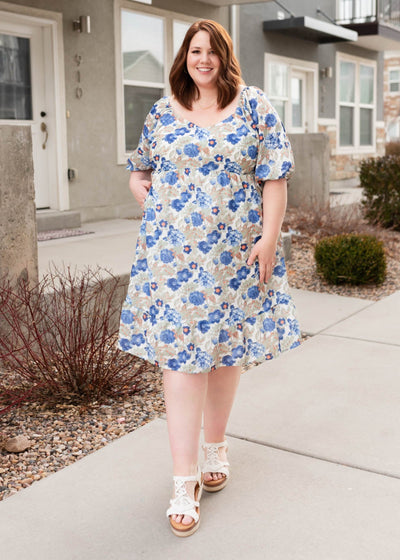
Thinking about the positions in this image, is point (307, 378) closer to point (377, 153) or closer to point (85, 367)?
point (85, 367)

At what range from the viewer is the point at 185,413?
2.43 m

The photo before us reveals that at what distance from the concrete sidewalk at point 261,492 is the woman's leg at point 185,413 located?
212 mm

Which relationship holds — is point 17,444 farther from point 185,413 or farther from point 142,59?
point 142,59

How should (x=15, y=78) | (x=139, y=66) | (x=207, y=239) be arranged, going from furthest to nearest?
(x=139, y=66) < (x=15, y=78) < (x=207, y=239)

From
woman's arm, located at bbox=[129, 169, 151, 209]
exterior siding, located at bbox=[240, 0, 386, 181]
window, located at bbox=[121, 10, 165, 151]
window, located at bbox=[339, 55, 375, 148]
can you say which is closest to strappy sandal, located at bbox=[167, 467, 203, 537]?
woman's arm, located at bbox=[129, 169, 151, 209]

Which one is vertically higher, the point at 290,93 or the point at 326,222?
the point at 290,93

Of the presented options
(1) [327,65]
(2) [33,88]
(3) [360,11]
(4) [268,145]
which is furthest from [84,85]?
(3) [360,11]

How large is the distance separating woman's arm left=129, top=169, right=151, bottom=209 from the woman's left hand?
45cm

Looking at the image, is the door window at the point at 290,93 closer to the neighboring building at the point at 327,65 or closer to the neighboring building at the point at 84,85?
the neighboring building at the point at 327,65

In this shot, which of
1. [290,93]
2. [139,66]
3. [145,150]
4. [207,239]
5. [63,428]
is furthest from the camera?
[290,93]

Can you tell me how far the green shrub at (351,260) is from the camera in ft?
20.4

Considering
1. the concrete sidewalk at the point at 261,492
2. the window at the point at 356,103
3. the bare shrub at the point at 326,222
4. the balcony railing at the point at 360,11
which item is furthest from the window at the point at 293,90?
the concrete sidewalk at the point at 261,492

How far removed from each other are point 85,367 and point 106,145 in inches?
231

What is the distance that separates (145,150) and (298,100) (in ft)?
38.1
